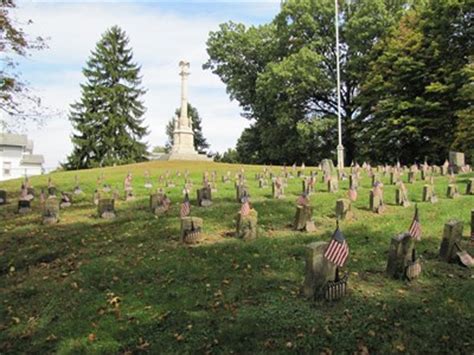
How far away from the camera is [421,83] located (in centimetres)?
2961

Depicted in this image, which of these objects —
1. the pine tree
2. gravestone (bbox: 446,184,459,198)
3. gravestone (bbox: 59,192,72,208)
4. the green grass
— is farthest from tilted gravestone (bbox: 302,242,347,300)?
the pine tree

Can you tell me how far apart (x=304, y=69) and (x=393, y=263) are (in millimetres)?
29447

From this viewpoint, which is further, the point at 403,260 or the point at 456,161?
the point at 456,161

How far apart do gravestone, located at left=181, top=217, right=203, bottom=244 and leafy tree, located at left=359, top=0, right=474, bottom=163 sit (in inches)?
906

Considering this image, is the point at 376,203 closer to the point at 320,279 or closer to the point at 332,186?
the point at 332,186

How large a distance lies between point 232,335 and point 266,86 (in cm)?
3204

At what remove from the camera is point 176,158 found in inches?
1208

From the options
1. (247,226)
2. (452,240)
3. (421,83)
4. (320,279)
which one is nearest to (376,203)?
(452,240)

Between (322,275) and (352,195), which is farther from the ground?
(352,195)

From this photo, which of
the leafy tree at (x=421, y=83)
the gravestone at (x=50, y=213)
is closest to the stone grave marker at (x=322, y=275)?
the gravestone at (x=50, y=213)

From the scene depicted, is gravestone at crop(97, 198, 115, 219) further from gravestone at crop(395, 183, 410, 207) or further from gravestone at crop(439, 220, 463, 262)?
gravestone at crop(439, 220, 463, 262)

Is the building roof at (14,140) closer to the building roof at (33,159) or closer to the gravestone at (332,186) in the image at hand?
the building roof at (33,159)

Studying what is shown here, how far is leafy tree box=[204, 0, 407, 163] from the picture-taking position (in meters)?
33.7

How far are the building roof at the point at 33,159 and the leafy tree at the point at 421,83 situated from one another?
41.3m
